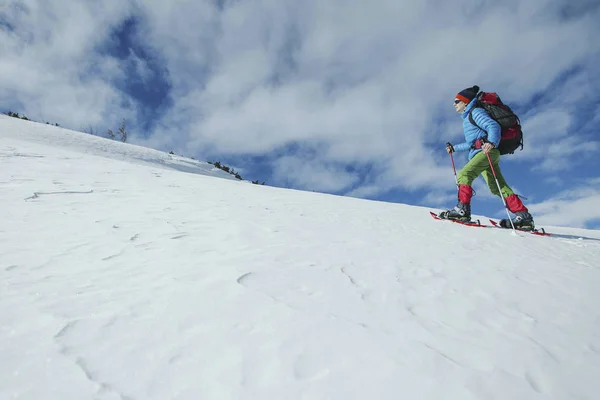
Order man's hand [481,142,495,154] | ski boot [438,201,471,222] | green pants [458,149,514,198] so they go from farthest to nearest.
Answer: ski boot [438,201,471,222] < green pants [458,149,514,198] < man's hand [481,142,495,154]

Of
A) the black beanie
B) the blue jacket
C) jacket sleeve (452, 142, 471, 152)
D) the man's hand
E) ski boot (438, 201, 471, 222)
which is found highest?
the black beanie

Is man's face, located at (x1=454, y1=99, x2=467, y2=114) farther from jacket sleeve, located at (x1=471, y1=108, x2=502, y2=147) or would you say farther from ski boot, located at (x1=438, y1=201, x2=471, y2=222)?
ski boot, located at (x1=438, y1=201, x2=471, y2=222)

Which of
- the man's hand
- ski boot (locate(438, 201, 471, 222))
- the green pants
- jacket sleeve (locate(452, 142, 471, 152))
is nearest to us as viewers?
the man's hand

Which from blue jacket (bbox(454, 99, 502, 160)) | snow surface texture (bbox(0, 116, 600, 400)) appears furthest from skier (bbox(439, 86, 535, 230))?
snow surface texture (bbox(0, 116, 600, 400))

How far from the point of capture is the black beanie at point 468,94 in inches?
191

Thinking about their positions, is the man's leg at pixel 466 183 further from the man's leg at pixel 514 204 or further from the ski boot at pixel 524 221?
the ski boot at pixel 524 221

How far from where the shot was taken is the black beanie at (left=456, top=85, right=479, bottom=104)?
4.86 metres

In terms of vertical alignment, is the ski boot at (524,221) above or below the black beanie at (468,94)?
below

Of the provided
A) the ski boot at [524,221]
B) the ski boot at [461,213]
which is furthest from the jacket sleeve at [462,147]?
the ski boot at [524,221]

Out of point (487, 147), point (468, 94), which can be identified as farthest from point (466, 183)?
point (468, 94)

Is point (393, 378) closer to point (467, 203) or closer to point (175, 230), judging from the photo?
point (175, 230)

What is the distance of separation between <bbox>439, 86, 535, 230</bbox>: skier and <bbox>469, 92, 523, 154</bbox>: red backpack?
0.07 meters

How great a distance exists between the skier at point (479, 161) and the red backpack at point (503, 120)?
0.23 ft

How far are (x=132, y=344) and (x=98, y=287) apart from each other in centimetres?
65
